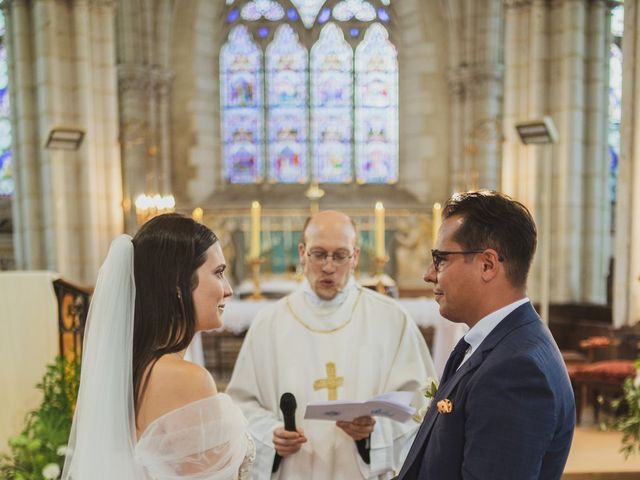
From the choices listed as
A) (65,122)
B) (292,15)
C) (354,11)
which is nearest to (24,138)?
(65,122)

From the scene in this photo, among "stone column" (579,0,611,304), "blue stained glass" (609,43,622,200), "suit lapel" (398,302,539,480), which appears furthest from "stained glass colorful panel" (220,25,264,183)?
"suit lapel" (398,302,539,480)

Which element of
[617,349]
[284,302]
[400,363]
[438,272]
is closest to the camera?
[438,272]

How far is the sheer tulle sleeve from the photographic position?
→ 1.61 meters

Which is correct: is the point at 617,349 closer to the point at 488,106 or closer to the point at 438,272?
the point at 438,272

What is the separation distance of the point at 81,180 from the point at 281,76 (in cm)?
627

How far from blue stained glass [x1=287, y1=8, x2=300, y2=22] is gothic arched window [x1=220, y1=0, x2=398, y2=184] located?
22 millimetres

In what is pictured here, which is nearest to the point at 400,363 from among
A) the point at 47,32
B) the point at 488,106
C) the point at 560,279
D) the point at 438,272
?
the point at 438,272

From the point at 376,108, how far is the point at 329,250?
11.6 metres

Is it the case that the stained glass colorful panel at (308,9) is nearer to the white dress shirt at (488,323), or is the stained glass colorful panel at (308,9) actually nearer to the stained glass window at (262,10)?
the stained glass window at (262,10)

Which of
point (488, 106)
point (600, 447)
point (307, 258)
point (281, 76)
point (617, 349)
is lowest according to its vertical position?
point (600, 447)

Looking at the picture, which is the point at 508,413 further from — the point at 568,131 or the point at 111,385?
the point at 568,131

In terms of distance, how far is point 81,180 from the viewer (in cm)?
905

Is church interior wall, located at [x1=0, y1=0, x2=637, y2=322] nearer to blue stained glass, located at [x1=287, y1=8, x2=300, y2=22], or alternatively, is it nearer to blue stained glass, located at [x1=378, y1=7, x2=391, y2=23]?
blue stained glass, located at [x1=378, y1=7, x2=391, y2=23]

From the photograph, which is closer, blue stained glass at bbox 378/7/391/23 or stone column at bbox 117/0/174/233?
stone column at bbox 117/0/174/233
